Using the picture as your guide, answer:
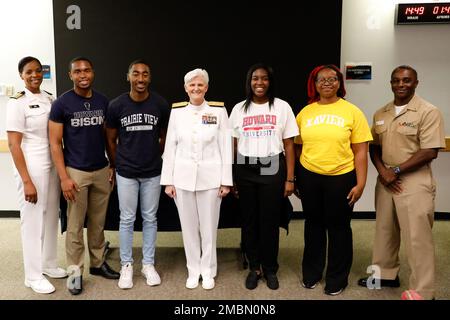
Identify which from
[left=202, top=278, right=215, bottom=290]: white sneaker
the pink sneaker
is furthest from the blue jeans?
the pink sneaker

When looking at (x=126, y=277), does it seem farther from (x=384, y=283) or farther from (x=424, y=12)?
(x=424, y=12)

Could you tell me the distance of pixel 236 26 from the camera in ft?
12.5

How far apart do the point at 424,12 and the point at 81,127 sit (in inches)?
141

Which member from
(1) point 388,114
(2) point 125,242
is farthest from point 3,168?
(1) point 388,114

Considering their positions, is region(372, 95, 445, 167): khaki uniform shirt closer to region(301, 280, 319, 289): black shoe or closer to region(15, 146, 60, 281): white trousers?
region(301, 280, 319, 289): black shoe

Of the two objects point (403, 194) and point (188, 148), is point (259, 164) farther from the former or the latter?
point (403, 194)

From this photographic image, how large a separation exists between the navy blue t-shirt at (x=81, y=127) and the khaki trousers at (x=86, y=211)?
76 millimetres

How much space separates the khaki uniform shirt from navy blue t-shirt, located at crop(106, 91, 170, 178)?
1.56 meters

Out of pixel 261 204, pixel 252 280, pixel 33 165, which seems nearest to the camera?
pixel 33 165

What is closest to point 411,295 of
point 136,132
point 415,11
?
point 136,132

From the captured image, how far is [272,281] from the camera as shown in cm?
266

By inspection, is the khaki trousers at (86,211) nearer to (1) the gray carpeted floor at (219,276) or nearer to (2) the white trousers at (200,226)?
(1) the gray carpeted floor at (219,276)

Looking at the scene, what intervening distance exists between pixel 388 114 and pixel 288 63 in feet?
5.20

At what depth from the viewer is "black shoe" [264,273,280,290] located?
8.68 ft
